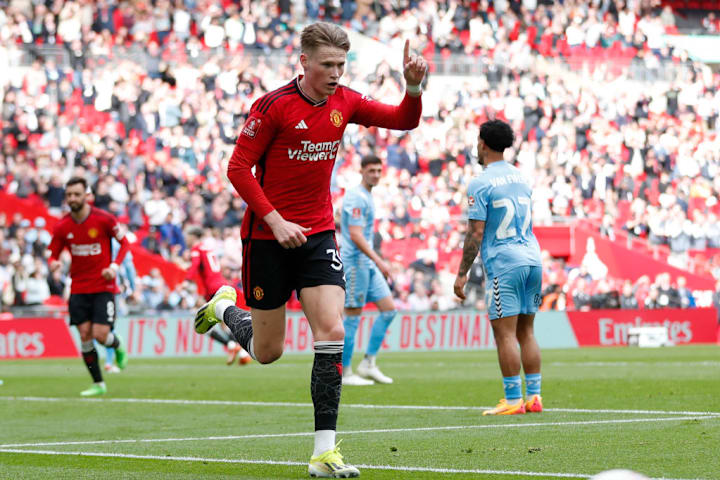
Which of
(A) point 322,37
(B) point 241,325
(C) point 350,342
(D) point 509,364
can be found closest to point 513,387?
(D) point 509,364

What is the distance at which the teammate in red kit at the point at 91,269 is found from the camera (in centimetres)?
1479

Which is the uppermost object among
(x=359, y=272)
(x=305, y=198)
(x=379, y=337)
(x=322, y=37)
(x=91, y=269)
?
(x=322, y=37)

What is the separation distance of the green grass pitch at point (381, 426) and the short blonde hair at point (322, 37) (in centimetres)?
237

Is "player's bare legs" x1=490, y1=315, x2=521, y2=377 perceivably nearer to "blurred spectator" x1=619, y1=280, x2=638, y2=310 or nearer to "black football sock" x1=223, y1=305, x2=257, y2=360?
"black football sock" x1=223, y1=305, x2=257, y2=360

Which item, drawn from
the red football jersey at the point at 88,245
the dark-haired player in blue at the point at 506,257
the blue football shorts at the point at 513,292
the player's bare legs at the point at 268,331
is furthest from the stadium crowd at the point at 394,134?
the player's bare legs at the point at 268,331

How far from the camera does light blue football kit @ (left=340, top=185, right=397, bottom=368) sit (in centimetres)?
1538

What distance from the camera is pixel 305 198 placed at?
7387 millimetres

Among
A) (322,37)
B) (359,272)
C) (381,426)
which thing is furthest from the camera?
(359,272)

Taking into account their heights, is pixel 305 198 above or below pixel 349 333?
above

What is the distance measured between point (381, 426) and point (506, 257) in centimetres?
187

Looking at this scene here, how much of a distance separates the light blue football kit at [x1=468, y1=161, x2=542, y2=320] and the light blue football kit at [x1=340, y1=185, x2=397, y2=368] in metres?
4.41

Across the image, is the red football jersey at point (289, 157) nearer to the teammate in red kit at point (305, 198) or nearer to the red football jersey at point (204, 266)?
the teammate in red kit at point (305, 198)

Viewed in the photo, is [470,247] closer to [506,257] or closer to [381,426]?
[506,257]

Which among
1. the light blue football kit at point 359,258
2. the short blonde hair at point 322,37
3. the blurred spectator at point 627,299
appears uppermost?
the short blonde hair at point 322,37
